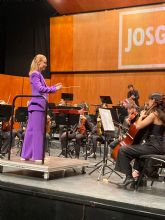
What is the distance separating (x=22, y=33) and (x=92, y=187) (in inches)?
480

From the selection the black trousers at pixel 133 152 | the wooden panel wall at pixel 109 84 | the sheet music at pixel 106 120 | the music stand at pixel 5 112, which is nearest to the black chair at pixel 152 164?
the black trousers at pixel 133 152

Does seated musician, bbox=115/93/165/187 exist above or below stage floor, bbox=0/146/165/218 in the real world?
above

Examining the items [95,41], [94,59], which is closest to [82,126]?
[94,59]

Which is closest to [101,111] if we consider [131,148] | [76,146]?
[131,148]

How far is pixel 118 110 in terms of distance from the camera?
7.98 m

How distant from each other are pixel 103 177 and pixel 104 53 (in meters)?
9.30

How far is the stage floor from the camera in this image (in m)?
4.38

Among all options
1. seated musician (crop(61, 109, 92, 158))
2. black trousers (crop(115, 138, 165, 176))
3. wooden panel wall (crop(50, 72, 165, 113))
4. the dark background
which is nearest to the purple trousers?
black trousers (crop(115, 138, 165, 176))

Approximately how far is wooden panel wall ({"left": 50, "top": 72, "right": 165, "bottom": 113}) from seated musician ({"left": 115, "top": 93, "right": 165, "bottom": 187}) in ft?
28.0

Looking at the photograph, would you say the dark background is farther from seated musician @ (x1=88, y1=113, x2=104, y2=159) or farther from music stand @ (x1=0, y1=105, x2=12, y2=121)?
music stand @ (x1=0, y1=105, x2=12, y2=121)

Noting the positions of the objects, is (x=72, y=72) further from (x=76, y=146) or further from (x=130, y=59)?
(x=76, y=146)

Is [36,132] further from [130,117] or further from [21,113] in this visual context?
[21,113]

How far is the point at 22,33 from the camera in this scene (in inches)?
637

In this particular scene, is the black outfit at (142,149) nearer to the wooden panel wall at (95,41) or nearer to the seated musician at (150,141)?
the seated musician at (150,141)
